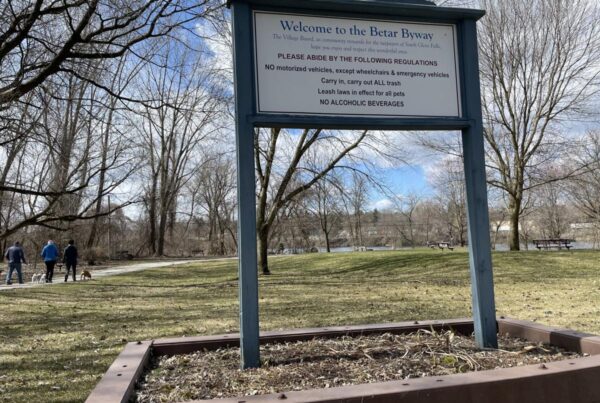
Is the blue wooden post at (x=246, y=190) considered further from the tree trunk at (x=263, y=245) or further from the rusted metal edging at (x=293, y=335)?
the tree trunk at (x=263, y=245)

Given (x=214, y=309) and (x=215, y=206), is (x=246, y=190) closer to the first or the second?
(x=214, y=309)

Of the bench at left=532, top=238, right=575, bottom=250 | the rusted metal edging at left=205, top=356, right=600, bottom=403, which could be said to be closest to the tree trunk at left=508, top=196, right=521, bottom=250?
the bench at left=532, top=238, right=575, bottom=250

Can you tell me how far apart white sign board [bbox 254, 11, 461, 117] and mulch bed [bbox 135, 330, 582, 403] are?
6.04 feet

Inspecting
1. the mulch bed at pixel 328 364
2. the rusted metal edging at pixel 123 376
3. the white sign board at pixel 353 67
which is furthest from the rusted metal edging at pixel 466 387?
the white sign board at pixel 353 67

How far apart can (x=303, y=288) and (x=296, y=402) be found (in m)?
12.0

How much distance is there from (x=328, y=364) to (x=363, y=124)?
1837 millimetres

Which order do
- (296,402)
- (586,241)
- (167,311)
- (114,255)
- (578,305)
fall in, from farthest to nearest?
(586,241) < (114,255) < (167,311) < (578,305) < (296,402)

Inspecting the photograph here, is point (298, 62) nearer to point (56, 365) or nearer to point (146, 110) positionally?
point (56, 365)

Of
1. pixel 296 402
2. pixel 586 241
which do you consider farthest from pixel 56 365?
pixel 586 241

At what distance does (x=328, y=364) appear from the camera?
3441mm

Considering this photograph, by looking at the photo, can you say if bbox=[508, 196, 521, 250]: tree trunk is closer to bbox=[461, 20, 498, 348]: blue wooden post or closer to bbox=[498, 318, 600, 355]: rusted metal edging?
bbox=[498, 318, 600, 355]: rusted metal edging

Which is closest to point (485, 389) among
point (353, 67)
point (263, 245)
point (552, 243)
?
point (353, 67)

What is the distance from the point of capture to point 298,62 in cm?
388

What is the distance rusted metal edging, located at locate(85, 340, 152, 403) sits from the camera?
8.35 feet
